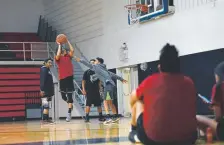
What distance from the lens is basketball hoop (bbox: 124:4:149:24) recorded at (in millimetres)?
17109

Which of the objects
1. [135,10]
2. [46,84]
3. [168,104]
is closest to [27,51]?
[135,10]

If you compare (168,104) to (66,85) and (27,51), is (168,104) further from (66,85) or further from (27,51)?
(27,51)

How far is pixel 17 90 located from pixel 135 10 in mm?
7629

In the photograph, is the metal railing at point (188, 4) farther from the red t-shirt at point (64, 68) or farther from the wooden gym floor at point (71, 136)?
the wooden gym floor at point (71, 136)

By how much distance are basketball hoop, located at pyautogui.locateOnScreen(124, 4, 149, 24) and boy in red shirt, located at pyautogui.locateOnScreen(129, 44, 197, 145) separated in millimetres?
12624

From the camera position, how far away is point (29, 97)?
22156 mm

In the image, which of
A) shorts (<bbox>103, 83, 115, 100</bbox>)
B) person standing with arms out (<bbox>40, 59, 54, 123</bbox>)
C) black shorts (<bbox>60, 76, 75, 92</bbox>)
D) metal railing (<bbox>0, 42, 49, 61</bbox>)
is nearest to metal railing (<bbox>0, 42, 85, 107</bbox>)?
metal railing (<bbox>0, 42, 49, 61</bbox>)

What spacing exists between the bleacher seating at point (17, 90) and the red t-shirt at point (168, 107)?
58.7 ft

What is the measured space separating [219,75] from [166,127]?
1323 millimetres

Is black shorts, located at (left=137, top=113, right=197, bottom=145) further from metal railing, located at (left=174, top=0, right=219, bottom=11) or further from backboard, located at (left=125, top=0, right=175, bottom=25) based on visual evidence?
backboard, located at (left=125, top=0, right=175, bottom=25)

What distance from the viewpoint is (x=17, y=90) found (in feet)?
72.2

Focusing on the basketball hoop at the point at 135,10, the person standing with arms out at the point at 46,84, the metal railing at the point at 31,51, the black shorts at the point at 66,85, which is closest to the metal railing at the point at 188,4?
the basketball hoop at the point at 135,10

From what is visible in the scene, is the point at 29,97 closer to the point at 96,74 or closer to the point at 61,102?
the point at 61,102

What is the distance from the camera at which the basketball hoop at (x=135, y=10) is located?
17.1 metres
